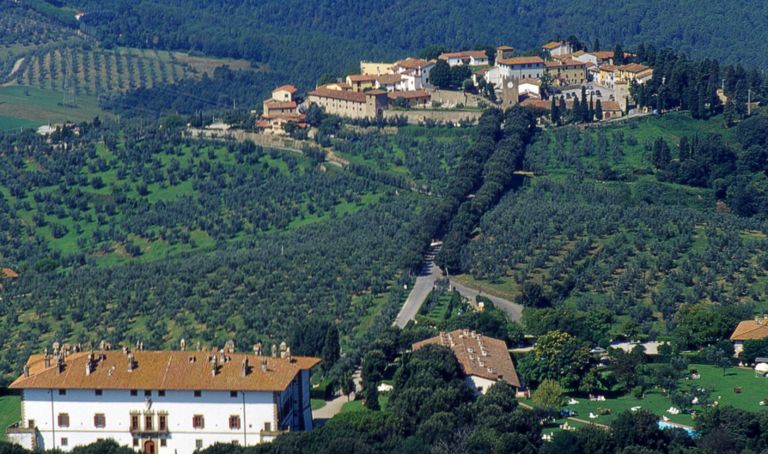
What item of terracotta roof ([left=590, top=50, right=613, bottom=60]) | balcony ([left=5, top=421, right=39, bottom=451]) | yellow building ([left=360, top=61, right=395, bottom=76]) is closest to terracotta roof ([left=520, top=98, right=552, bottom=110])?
terracotta roof ([left=590, top=50, right=613, bottom=60])

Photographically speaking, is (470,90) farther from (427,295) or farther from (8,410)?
(8,410)

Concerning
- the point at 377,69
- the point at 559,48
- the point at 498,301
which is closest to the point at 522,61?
the point at 559,48

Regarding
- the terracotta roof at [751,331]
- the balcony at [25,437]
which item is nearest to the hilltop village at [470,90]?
the terracotta roof at [751,331]

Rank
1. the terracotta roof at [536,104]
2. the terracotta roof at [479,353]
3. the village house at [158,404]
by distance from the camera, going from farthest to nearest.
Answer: the terracotta roof at [536,104], the terracotta roof at [479,353], the village house at [158,404]

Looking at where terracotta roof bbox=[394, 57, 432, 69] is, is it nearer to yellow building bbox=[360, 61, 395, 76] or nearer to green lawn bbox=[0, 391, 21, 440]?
yellow building bbox=[360, 61, 395, 76]

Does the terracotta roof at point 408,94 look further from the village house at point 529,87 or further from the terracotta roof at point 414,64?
the village house at point 529,87
